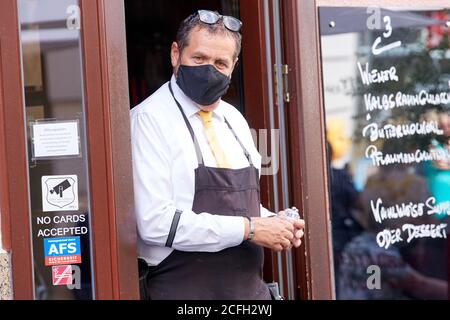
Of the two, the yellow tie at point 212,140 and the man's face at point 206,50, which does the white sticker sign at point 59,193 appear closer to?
the yellow tie at point 212,140

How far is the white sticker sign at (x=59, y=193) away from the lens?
11.0ft

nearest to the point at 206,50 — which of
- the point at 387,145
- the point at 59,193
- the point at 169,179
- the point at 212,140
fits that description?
the point at 212,140

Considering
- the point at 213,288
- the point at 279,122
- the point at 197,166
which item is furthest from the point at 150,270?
the point at 279,122

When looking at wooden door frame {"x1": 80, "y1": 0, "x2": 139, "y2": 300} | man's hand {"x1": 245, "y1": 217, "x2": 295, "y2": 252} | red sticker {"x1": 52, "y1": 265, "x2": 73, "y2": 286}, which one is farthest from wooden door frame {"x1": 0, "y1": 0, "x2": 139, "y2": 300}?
man's hand {"x1": 245, "y1": 217, "x2": 295, "y2": 252}

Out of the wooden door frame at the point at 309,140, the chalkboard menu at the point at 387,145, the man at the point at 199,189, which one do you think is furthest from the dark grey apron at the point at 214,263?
the chalkboard menu at the point at 387,145

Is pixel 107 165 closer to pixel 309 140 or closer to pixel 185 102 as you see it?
pixel 185 102

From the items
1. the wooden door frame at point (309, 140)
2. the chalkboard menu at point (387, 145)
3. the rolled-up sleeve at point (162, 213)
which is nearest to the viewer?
the rolled-up sleeve at point (162, 213)

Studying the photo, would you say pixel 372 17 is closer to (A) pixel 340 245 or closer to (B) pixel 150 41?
(A) pixel 340 245

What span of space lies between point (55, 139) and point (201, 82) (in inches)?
25.1

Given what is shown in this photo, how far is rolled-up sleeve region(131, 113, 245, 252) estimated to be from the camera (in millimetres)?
3231

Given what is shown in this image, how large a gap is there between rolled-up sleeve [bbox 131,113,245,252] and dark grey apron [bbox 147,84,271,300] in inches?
2.8

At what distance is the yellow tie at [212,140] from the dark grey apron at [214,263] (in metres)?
0.05

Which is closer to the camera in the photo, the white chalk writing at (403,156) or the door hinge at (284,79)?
the door hinge at (284,79)
